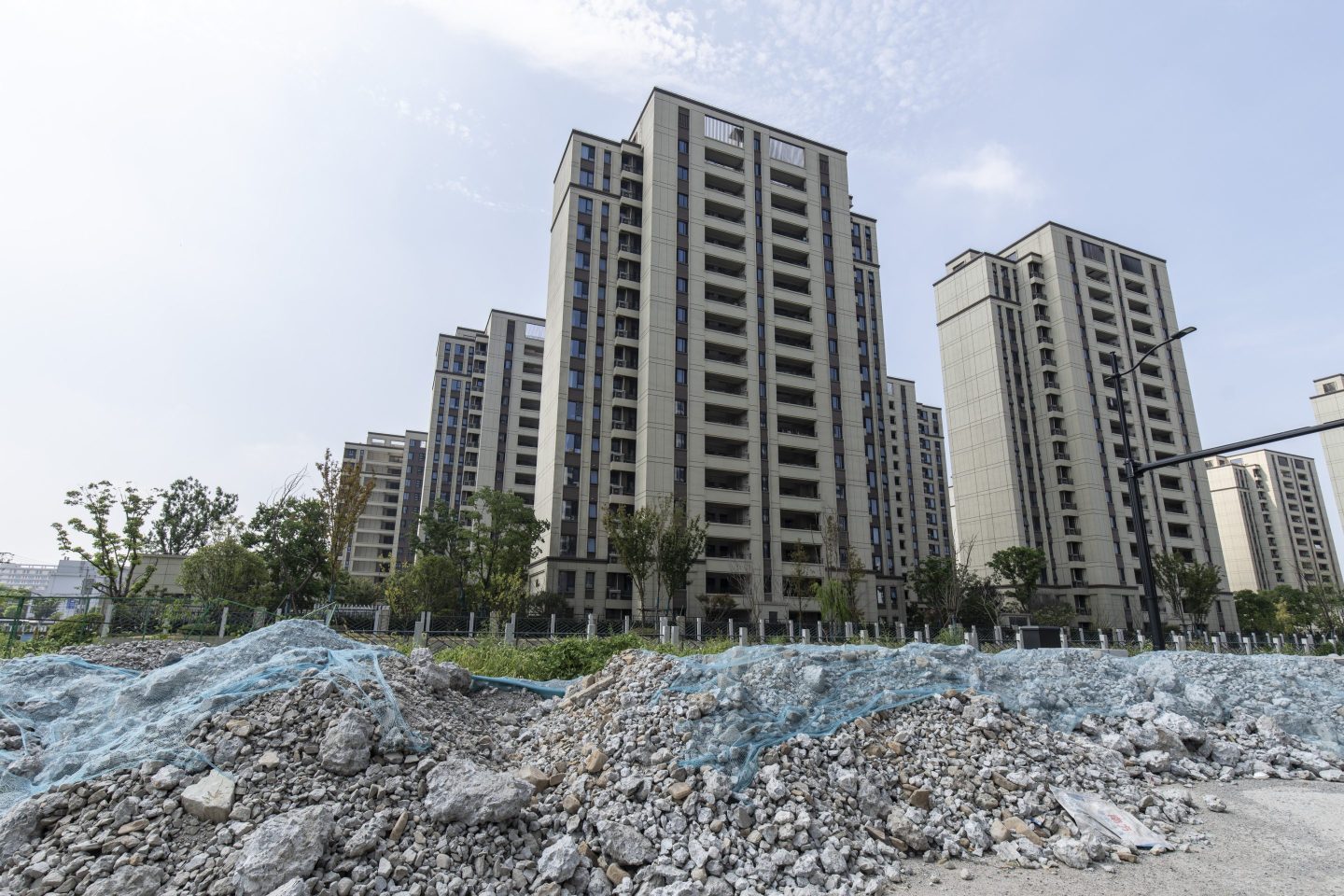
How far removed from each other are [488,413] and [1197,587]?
60.5m

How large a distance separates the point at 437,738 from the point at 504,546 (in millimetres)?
31304

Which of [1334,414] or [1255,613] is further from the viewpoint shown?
[1334,414]

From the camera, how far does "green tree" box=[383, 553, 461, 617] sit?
37.9m

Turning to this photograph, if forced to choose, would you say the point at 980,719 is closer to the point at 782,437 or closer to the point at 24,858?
the point at 24,858

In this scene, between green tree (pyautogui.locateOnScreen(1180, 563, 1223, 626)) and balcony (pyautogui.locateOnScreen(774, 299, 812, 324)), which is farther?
green tree (pyautogui.locateOnScreen(1180, 563, 1223, 626))

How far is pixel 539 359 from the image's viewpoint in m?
71.2

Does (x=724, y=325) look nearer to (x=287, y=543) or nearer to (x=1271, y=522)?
(x=287, y=543)

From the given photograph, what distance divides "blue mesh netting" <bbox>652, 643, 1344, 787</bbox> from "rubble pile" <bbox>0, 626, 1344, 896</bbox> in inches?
1.9

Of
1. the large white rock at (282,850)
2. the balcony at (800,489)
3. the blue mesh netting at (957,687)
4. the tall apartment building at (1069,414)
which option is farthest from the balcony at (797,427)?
the large white rock at (282,850)

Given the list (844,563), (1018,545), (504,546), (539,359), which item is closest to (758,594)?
(844,563)

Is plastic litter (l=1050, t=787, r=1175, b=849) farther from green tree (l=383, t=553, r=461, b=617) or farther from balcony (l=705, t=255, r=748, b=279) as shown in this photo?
balcony (l=705, t=255, r=748, b=279)

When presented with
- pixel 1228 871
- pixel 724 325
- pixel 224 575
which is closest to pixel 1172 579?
pixel 724 325

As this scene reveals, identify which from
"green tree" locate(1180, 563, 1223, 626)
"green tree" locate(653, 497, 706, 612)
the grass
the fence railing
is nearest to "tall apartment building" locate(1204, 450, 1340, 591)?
"green tree" locate(1180, 563, 1223, 626)

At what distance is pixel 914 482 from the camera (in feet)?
278
